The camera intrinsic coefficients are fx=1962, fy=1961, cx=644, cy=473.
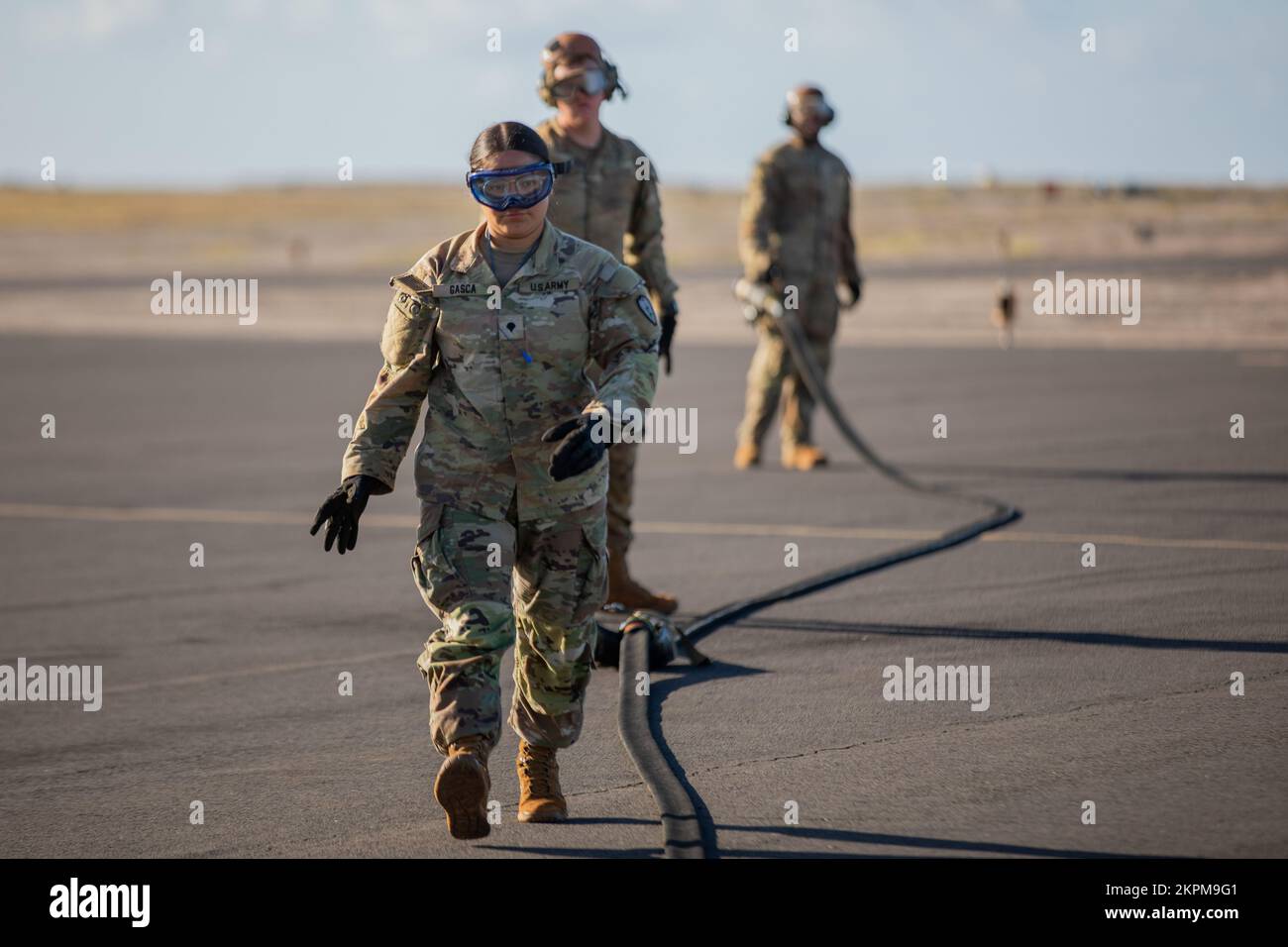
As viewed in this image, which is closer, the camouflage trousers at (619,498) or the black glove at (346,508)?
the black glove at (346,508)

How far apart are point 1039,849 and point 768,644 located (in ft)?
10.2

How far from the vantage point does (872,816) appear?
5602 millimetres

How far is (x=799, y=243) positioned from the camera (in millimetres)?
14406

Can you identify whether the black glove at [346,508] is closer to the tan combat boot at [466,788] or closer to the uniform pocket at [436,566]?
the uniform pocket at [436,566]

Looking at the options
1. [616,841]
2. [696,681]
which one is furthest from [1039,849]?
[696,681]

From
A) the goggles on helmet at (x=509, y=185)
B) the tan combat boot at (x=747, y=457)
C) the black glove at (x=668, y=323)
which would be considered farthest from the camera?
the tan combat boot at (x=747, y=457)

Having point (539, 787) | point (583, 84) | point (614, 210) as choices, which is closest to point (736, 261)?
point (614, 210)

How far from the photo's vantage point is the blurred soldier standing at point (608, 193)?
8.49 m

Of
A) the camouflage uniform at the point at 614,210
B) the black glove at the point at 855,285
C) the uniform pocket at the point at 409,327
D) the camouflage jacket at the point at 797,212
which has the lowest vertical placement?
the uniform pocket at the point at 409,327

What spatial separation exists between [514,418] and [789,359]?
351 inches

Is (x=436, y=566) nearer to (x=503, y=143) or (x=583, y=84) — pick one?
(x=503, y=143)

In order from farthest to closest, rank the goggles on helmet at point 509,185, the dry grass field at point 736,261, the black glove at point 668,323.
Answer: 1. the dry grass field at point 736,261
2. the black glove at point 668,323
3. the goggles on helmet at point 509,185

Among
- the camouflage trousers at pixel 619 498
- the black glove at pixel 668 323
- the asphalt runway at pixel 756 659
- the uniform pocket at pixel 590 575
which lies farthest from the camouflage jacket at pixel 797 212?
the uniform pocket at pixel 590 575

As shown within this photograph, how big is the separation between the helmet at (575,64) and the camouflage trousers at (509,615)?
3161 mm
